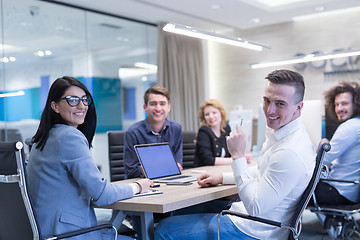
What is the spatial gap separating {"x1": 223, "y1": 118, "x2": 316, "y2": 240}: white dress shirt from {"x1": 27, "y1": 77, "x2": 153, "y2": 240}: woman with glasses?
25.5 inches

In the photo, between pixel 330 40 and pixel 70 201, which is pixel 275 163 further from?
pixel 330 40

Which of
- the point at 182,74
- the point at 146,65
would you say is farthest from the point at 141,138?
the point at 182,74

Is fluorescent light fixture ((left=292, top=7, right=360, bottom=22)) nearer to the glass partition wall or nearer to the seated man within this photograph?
the glass partition wall

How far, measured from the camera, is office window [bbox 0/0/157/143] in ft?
17.9

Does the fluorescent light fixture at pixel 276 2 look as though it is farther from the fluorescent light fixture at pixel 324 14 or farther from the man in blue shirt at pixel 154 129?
the man in blue shirt at pixel 154 129

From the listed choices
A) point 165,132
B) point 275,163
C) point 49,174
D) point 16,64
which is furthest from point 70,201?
point 16,64

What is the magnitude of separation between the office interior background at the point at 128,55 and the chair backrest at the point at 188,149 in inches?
94.5

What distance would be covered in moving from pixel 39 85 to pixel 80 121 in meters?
3.90

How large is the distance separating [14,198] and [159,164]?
4.13 ft

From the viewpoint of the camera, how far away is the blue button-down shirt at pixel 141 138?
A: 3.17 meters

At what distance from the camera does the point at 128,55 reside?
23.2 ft

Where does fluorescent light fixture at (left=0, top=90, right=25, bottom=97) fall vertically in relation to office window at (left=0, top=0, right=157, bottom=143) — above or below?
below

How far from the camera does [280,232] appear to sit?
2055 mm

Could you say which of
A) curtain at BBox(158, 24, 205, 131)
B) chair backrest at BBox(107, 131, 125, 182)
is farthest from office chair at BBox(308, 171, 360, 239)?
curtain at BBox(158, 24, 205, 131)
